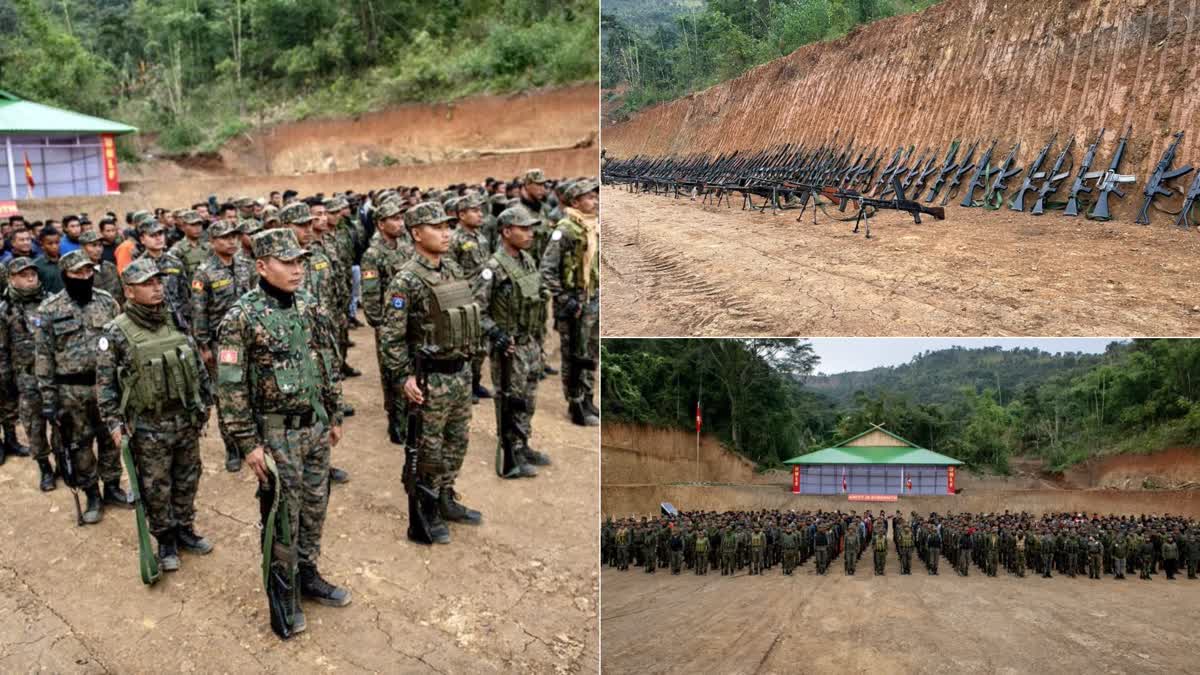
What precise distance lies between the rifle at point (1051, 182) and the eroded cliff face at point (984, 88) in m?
0.17

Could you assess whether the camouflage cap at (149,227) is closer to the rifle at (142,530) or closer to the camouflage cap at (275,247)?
the rifle at (142,530)

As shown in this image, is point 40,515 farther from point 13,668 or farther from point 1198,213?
point 1198,213

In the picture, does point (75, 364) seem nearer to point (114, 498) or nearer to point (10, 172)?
point (114, 498)

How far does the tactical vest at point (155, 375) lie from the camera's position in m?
4.95

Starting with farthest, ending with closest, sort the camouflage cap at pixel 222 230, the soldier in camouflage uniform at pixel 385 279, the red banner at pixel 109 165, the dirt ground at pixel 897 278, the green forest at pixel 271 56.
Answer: the red banner at pixel 109 165, the green forest at pixel 271 56, the soldier in camouflage uniform at pixel 385 279, the camouflage cap at pixel 222 230, the dirt ground at pixel 897 278

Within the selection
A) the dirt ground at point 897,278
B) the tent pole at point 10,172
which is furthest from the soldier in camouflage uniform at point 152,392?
the tent pole at point 10,172

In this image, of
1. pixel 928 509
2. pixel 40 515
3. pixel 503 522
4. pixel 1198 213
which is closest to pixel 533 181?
pixel 503 522

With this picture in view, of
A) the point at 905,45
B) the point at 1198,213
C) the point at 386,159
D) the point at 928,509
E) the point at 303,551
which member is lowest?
the point at 928,509

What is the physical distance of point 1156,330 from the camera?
6.40 m

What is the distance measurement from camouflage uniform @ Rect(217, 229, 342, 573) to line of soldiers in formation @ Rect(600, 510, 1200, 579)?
6760 millimetres

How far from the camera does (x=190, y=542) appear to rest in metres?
5.39

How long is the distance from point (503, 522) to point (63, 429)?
3.29 m

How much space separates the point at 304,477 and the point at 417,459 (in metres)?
0.99

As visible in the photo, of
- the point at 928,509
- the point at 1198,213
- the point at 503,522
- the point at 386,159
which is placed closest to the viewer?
the point at 503,522
